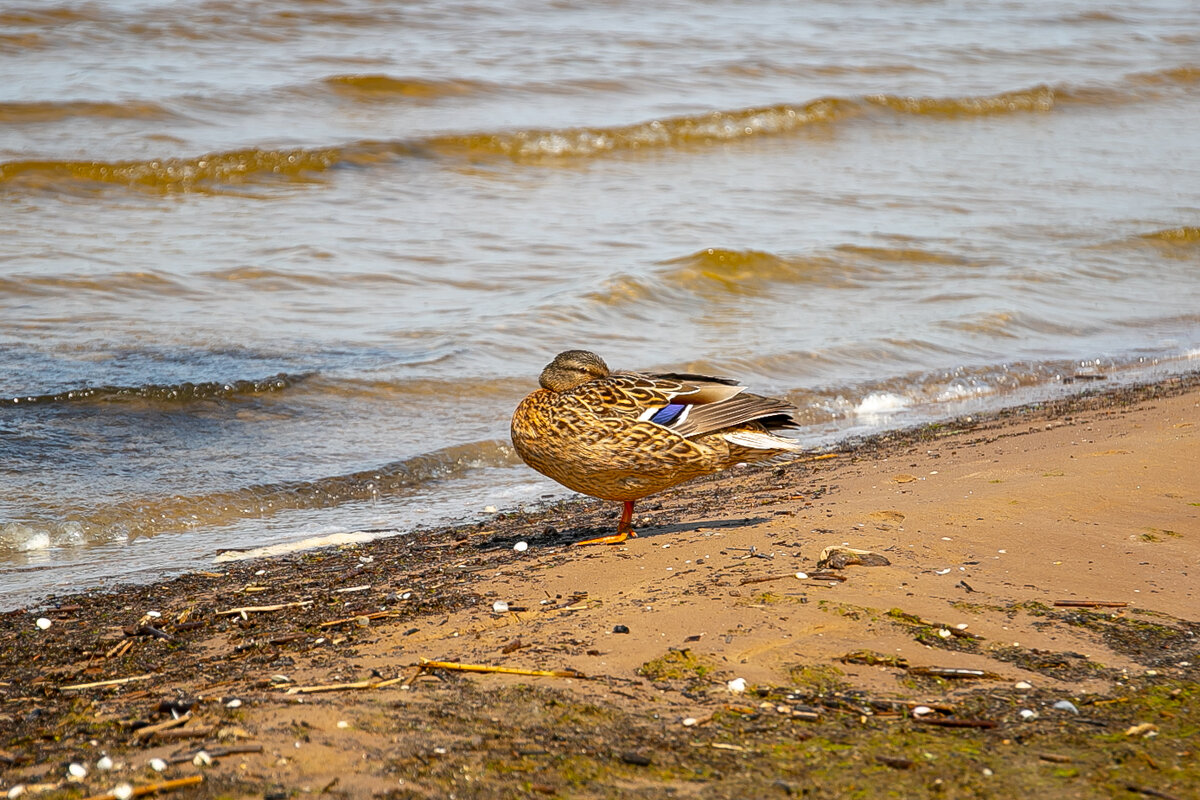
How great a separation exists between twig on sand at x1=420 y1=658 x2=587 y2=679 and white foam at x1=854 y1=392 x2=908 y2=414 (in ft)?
19.6

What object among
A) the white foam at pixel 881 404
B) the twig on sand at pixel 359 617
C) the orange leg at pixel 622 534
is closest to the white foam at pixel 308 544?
the orange leg at pixel 622 534

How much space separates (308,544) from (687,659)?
317cm

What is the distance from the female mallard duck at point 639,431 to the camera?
5.61m

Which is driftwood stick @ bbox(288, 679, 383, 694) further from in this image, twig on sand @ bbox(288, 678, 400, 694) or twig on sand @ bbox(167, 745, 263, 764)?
twig on sand @ bbox(167, 745, 263, 764)

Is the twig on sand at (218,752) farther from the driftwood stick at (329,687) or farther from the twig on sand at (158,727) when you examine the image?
the driftwood stick at (329,687)

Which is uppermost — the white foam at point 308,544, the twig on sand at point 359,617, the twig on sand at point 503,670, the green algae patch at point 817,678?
the green algae patch at point 817,678

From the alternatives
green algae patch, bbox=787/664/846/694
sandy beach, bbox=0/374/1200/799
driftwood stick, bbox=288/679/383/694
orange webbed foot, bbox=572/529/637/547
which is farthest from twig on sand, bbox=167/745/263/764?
orange webbed foot, bbox=572/529/637/547

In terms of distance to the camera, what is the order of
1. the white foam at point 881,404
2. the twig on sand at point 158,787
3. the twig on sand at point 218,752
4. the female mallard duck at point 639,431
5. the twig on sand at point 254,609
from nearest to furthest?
the twig on sand at point 158,787
the twig on sand at point 218,752
the twig on sand at point 254,609
the female mallard duck at point 639,431
the white foam at point 881,404

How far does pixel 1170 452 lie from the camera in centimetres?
629

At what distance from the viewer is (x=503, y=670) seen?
3865mm

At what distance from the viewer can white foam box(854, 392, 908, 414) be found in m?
9.38

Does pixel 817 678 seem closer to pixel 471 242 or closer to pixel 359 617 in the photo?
pixel 359 617

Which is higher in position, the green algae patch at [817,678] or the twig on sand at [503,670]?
the green algae patch at [817,678]

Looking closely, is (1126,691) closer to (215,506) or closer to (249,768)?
(249,768)
